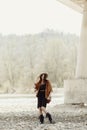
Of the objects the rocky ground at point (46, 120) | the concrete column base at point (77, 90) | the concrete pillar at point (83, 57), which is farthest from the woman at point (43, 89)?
the concrete pillar at point (83, 57)

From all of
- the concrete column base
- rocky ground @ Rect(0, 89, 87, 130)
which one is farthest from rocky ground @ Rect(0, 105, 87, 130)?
the concrete column base

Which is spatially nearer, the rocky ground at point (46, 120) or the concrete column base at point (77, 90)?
the rocky ground at point (46, 120)

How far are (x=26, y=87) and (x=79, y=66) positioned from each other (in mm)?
42242

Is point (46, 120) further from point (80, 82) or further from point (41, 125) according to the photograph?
point (80, 82)

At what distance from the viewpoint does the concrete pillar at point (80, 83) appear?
31.1 metres

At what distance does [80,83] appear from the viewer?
1224 inches

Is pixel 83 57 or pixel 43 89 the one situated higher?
pixel 83 57

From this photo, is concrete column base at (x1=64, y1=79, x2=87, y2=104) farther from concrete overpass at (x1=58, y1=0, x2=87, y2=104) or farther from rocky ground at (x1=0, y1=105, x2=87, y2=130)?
rocky ground at (x1=0, y1=105, x2=87, y2=130)

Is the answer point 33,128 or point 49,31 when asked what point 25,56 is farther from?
point 33,128

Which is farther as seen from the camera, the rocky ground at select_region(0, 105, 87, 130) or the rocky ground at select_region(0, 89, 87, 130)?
the rocky ground at select_region(0, 89, 87, 130)

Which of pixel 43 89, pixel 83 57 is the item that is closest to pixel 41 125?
pixel 43 89

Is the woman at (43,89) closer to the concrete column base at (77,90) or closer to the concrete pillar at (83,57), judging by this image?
the concrete column base at (77,90)

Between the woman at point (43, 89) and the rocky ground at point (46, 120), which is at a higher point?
the woman at point (43, 89)

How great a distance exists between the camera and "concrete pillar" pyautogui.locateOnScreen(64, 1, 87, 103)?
102ft
